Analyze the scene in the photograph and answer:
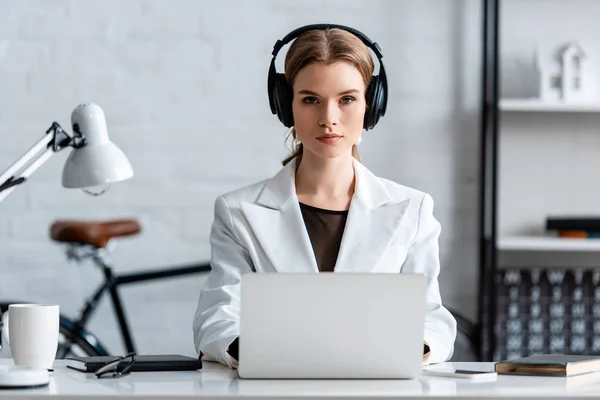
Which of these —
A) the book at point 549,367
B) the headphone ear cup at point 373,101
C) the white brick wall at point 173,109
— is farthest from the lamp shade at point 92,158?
the white brick wall at point 173,109

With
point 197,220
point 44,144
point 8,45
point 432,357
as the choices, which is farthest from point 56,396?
point 8,45

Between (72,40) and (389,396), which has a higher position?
(72,40)

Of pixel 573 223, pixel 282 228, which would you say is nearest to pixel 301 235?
pixel 282 228

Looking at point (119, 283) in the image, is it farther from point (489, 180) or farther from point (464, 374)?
point (464, 374)

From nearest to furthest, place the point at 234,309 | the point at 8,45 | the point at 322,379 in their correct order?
1. the point at 322,379
2. the point at 234,309
3. the point at 8,45

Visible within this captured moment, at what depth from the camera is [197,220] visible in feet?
10.0

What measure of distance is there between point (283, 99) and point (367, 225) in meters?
0.28

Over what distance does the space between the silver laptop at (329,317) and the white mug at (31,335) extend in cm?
32

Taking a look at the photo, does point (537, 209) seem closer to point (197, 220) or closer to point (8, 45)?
point (197, 220)

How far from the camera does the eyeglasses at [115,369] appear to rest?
1289 millimetres

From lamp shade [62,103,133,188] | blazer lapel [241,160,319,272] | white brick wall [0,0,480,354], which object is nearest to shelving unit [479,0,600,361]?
white brick wall [0,0,480,354]

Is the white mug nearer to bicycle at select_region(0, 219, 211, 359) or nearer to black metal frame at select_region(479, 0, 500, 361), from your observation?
bicycle at select_region(0, 219, 211, 359)

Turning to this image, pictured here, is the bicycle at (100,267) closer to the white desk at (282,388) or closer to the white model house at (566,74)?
the white model house at (566,74)

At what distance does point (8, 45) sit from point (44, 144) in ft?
5.52
